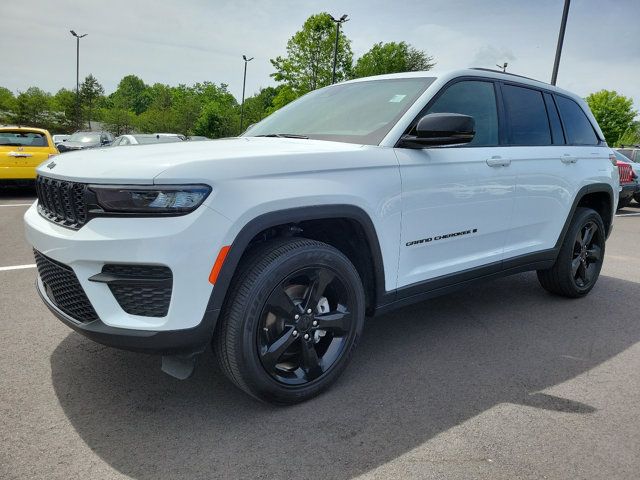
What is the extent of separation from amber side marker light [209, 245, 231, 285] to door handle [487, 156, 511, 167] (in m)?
2.00

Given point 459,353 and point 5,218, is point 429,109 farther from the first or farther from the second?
point 5,218

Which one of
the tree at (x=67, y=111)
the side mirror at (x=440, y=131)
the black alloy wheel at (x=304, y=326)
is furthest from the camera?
the tree at (x=67, y=111)

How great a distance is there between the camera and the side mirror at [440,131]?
2740 millimetres

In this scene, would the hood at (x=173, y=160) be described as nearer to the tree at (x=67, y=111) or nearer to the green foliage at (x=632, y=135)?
the tree at (x=67, y=111)

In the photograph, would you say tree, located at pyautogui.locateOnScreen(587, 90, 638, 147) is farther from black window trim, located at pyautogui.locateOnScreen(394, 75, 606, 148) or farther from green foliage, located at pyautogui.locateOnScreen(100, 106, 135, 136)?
black window trim, located at pyautogui.locateOnScreen(394, 75, 606, 148)

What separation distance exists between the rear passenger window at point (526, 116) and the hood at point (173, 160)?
5.33 ft

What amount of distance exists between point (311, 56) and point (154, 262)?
144 ft

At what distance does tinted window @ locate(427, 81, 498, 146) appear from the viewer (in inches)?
130

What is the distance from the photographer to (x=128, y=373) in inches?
114

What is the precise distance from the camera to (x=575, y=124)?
4523 millimetres

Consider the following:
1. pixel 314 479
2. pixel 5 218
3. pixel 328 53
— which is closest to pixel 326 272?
pixel 314 479

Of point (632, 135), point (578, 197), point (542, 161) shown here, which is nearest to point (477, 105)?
point (542, 161)

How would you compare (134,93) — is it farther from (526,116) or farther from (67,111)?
(526,116)

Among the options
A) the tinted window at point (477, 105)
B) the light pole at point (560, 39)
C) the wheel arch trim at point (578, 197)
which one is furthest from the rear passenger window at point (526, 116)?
the light pole at point (560, 39)
